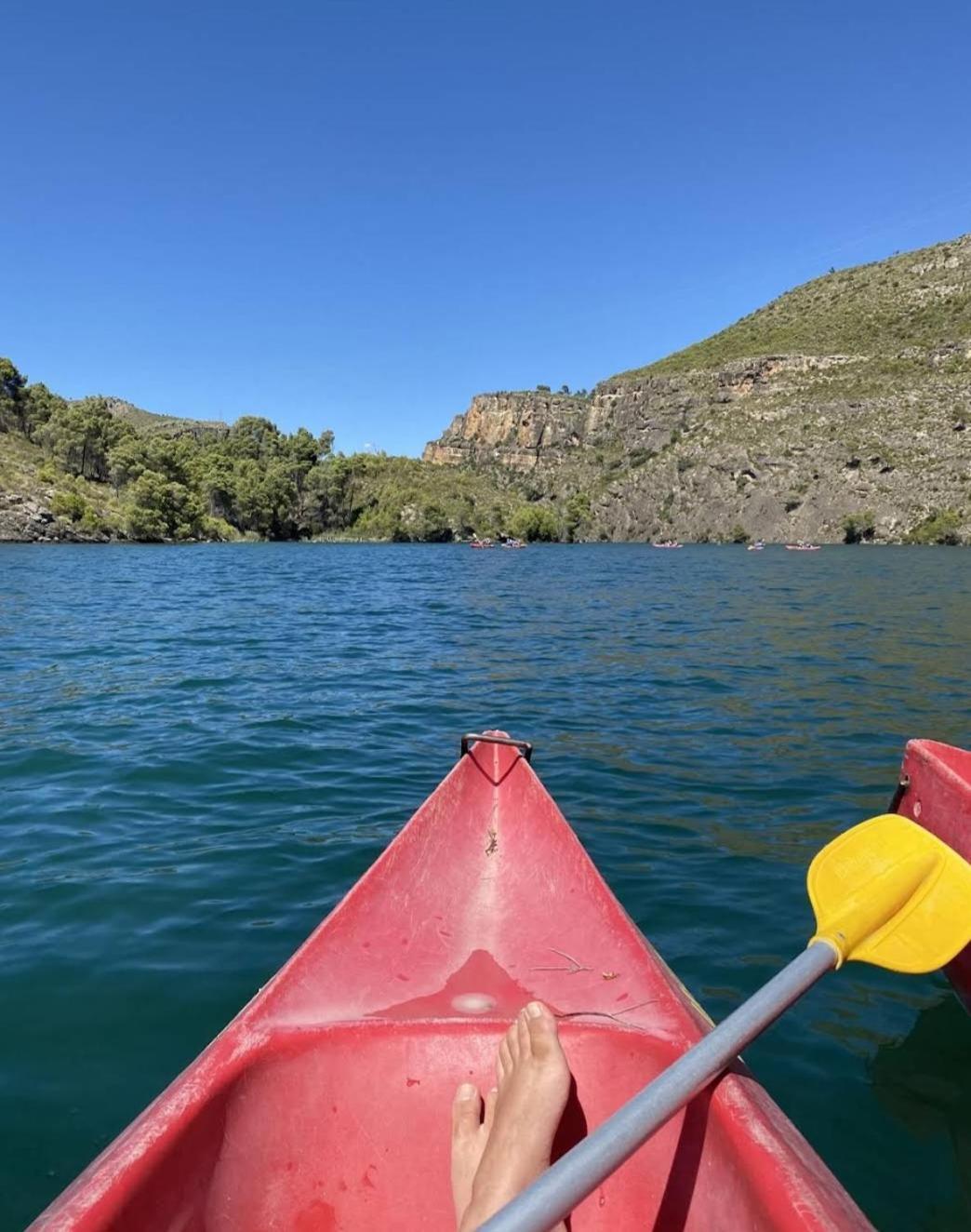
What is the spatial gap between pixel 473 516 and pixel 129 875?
109 m

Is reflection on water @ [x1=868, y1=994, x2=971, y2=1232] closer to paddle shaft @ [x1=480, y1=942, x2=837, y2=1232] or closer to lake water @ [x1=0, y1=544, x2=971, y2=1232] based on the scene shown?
lake water @ [x1=0, y1=544, x2=971, y2=1232]

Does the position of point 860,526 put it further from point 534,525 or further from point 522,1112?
point 522,1112

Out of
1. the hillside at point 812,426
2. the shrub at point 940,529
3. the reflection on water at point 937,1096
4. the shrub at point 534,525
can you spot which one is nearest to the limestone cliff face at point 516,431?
the hillside at point 812,426

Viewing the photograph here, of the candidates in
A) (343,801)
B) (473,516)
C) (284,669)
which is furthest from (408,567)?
(473,516)

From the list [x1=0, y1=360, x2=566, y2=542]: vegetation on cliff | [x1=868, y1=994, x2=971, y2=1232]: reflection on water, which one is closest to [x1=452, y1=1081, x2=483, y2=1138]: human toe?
[x1=868, y1=994, x2=971, y2=1232]: reflection on water

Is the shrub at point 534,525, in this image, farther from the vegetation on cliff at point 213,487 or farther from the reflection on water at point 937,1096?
the reflection on water at point 937,1096

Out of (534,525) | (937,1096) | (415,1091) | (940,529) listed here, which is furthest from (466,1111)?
(534,525)

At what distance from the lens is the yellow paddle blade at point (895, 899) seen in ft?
10.4

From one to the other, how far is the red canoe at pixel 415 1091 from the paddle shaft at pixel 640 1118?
17 centimetres

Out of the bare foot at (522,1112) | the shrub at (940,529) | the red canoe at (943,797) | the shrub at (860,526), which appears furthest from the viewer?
the shrub at (860,526)

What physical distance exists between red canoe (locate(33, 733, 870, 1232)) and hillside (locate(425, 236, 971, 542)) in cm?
8315

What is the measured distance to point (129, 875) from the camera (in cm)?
546

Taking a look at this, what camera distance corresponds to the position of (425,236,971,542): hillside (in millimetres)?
83875

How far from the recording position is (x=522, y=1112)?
249 cm
